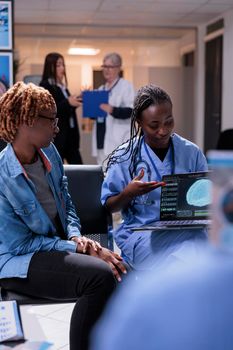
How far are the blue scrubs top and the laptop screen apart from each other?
0.32 feet

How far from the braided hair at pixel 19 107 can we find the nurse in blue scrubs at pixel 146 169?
0.42m

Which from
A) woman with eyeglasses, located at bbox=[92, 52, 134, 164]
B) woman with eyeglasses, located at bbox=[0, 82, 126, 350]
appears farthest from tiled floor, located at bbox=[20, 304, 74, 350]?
woman with eyeglasses, located at bbox=[92, 52, 134, 164]

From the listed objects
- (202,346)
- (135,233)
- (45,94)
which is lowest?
(135,233)

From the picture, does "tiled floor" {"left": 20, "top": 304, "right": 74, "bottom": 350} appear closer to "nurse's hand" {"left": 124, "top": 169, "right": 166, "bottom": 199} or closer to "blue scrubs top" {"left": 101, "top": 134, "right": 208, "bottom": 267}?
"blue scrubs top" {"left": 101, "top": 134, "right": 208, "bottom": 267}

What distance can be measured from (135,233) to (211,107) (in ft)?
21.9

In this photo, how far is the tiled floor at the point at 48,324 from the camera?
7.72ft

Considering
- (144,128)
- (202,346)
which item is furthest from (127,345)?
(144,128)

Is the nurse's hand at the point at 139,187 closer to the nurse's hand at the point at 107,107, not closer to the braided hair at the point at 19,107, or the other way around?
the braided hair at the point at 19,107

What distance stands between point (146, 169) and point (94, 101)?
2.64 metres

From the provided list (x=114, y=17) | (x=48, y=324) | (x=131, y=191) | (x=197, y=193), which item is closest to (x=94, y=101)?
(x=48, y=324)

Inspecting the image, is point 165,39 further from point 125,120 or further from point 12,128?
point 12,128

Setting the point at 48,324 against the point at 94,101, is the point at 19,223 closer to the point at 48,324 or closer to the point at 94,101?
the point at 48,324

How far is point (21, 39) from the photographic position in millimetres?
8531

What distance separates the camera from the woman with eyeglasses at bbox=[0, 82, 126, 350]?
1751 mm
